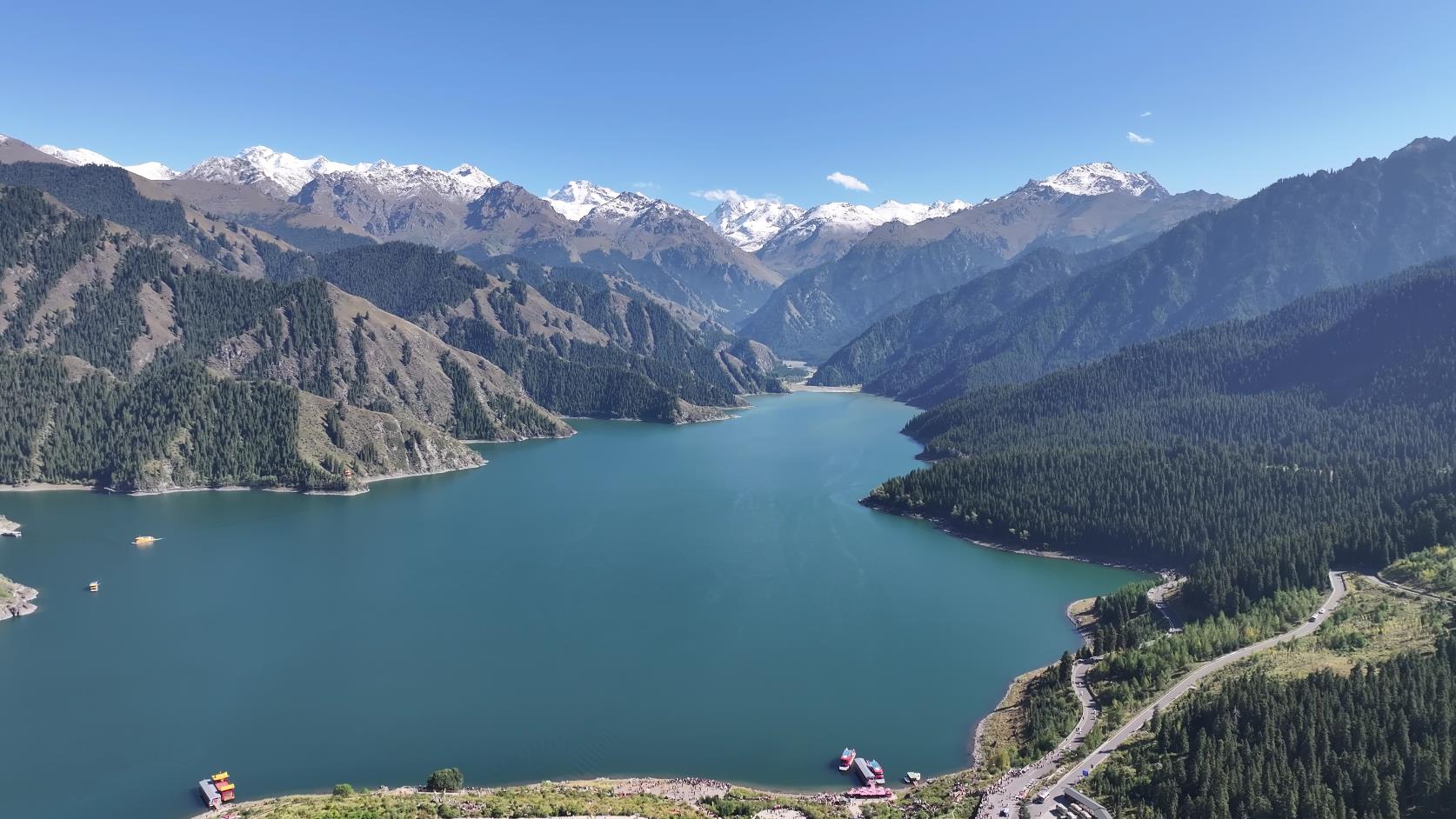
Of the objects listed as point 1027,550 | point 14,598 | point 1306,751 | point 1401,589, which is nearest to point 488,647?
point 14,598

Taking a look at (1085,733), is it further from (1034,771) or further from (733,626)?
(733,626)

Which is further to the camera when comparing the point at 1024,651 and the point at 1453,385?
the point at 1453,385

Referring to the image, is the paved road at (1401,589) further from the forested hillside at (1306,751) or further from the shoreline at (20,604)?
the shoreline at (20,604)

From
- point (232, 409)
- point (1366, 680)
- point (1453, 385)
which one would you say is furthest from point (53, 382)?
point (1453, 385)

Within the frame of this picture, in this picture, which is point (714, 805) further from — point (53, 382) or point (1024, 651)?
point (53, 382)

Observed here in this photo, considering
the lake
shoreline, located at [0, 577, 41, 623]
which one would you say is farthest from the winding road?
shoreline, located at [0, 577, 41, 623]

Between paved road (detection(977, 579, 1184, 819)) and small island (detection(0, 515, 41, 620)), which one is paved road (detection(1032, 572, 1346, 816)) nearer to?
paved road (detection(977, 579, 1184, 819))

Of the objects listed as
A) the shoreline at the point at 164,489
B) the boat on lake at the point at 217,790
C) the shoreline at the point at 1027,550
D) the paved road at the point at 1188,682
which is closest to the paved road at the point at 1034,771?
the paved road at the point at 1188,682
